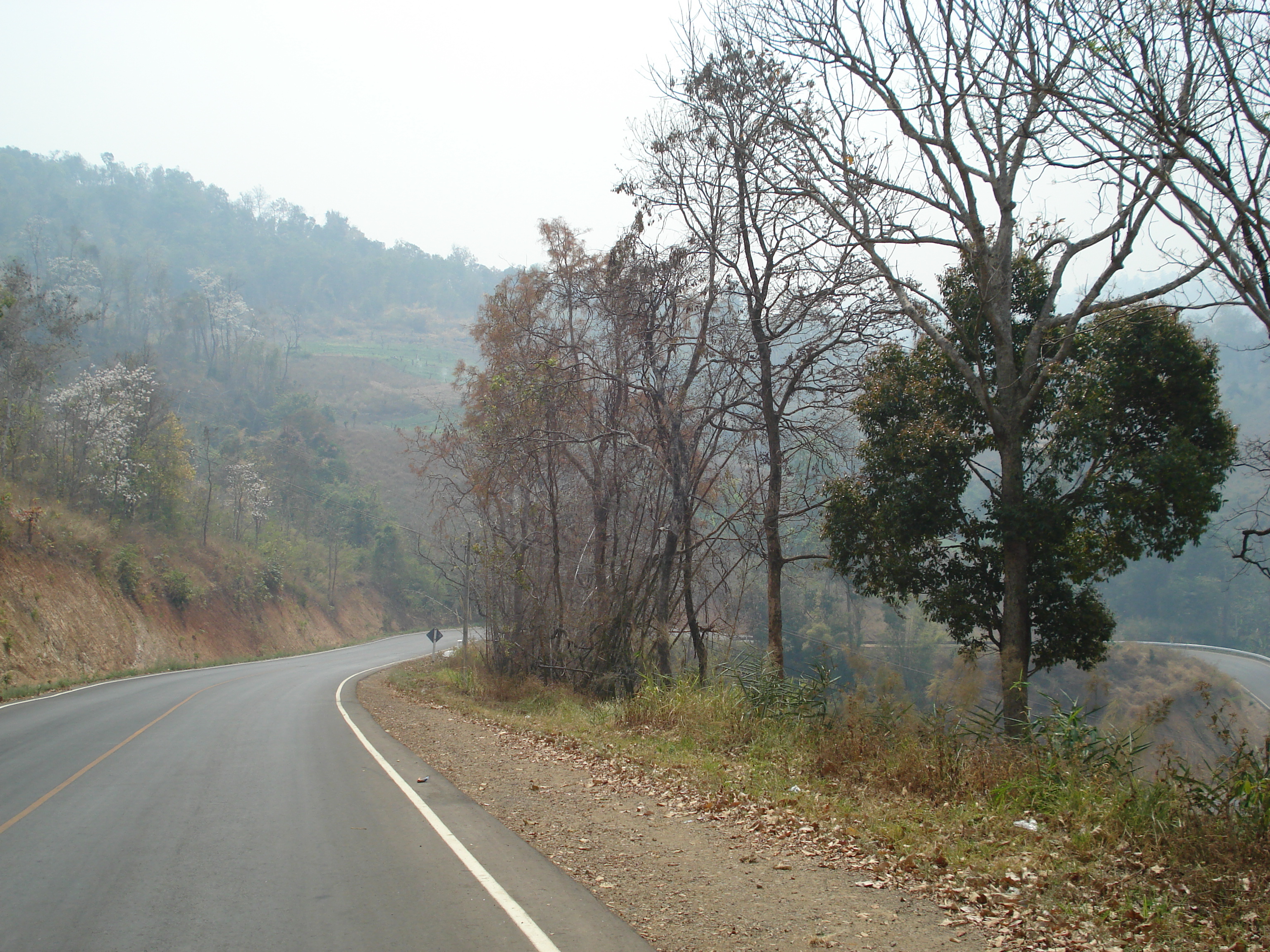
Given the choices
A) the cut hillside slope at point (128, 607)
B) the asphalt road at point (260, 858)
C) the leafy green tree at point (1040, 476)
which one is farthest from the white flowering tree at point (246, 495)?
the leafy green tree at point (1040, 476)

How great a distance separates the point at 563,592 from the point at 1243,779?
17.6 metres

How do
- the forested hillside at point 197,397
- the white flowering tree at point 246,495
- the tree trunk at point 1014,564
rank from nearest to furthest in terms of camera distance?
the tree trunk at point 1014,564 < the forested hillside at point 197,397 < the white flowering tree at point 246,495

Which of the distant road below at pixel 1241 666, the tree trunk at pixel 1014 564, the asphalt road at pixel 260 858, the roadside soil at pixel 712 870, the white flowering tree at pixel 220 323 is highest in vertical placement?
the white flowering tree at pixel 220 323

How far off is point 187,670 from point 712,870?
109 feet

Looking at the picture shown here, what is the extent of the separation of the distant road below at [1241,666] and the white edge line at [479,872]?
115 feet

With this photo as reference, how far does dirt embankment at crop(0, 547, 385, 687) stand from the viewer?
86.1 ft

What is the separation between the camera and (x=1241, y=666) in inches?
1662

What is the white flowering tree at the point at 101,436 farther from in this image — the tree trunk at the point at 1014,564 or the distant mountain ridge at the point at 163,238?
the distant mountain ridge at the point at 163,238

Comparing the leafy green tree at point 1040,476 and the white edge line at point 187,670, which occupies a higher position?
the leafy green tree at point 1040,476

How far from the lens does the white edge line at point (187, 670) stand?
19.9 metres

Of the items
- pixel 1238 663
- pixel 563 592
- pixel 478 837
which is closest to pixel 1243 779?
pixel 478 837

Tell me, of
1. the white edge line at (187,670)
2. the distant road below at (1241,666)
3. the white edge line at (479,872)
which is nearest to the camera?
the white edge line at (479,872)

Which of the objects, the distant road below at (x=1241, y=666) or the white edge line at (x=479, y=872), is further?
the distant road below at (x=1241, y=666)

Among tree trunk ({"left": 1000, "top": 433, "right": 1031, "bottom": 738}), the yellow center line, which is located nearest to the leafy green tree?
tree trunk ({"left": 1000, "top": 433, "right": 1031, "bottom": 738})
